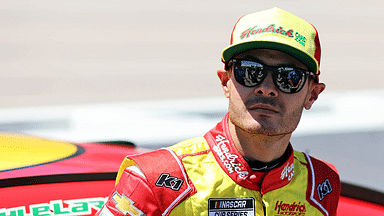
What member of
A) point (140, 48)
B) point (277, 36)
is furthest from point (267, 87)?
point (140, 48)

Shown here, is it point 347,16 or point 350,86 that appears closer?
point 350,86

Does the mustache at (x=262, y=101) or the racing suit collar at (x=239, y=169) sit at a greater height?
the mustache at (x=262, y=101)

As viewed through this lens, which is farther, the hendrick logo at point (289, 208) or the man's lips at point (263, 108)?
the hendrick logo at point (289, 208)

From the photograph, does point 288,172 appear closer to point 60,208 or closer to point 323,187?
point 323,187

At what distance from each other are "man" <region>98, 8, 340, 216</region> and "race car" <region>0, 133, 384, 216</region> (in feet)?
2.11

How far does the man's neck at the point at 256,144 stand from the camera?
1965mm

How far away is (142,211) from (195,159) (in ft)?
0.94

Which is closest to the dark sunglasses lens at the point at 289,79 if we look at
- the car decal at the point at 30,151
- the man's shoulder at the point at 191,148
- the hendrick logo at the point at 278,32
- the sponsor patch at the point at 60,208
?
the hendrick logo at the point at 278,32

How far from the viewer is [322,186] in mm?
2135

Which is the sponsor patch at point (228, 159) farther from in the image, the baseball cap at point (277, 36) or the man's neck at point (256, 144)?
the baseball cap at point (277, 36)

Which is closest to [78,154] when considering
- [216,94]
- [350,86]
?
[216,94]

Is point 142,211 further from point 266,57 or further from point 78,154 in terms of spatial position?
point 78,154

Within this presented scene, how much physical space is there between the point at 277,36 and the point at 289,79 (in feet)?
0.52

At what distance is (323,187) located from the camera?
2137 millimetres
